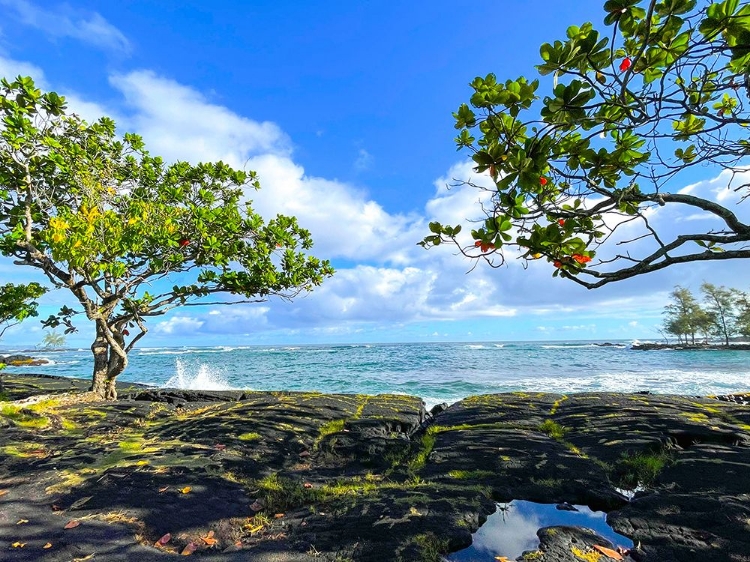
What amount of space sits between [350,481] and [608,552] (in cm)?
316

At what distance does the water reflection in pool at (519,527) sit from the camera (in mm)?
3238

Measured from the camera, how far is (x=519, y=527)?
3.71 metres

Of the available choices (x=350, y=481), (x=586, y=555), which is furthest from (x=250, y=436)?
(x=586, y=555)

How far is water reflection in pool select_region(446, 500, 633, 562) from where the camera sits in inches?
127

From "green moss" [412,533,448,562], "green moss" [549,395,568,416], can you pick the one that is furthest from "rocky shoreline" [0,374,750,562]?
"green moss" [549,395,568,416]

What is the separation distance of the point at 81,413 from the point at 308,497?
6785 millimetres

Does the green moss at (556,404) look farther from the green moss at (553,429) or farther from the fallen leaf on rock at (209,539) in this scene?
the fallen leaf on rock at (209,539)

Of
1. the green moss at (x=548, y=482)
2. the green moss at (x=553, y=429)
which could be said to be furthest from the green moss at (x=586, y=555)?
the green moss at (x=553, y=429)

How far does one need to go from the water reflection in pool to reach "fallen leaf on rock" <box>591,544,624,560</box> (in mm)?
235

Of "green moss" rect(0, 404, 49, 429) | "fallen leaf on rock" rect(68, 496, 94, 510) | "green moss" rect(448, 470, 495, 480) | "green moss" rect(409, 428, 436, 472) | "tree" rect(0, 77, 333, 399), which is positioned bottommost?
"green moss" rect(409, 428, 436, 472)

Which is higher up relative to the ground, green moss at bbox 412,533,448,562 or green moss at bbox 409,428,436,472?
green moss at bbox 412,533,448,562

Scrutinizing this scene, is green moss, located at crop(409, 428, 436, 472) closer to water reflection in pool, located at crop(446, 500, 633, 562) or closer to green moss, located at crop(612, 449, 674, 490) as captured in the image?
water reflection in pool, located at crop(446, 500, 633, 562)

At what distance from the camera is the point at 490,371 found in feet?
99.4

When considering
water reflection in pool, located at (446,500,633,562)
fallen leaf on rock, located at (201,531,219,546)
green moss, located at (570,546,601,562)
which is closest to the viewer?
green moss, located at (570,546,601,562)
